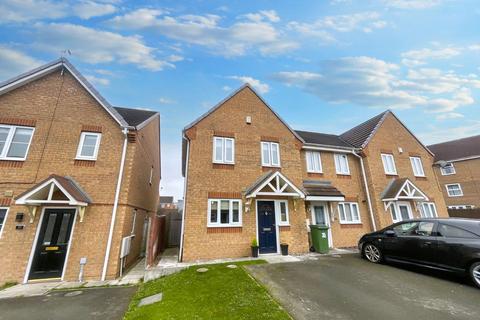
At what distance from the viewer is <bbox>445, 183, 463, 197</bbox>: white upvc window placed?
23.3 meters

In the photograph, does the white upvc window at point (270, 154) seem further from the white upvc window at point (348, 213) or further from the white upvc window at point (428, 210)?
the white upvc window at point (428, 210)

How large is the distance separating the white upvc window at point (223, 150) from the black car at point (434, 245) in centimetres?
773

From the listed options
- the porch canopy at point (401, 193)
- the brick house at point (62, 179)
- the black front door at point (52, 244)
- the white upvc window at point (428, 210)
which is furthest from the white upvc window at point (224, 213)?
the white upvc window at point (428, 210)

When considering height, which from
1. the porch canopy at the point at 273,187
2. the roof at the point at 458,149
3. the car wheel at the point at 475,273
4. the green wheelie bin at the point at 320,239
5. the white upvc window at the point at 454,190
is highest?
the roof at the point at 458,149

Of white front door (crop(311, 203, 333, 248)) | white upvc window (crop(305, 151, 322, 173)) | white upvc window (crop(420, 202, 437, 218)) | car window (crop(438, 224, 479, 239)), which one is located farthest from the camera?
white upvc window (crop(420, 202, 437, 218))

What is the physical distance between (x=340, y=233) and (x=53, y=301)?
13.6 m

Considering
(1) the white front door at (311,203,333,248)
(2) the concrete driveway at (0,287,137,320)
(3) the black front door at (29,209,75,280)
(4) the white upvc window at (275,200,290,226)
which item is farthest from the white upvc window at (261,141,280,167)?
(3) the black front door at (29,209,75,280)

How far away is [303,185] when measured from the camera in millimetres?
12586

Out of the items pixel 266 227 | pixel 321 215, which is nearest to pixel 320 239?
pixel 321 215

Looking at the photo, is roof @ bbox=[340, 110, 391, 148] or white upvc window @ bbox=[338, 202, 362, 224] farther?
roof @ bbox=[340, 110, 391, 148]

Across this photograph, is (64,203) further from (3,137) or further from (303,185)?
(303,185)

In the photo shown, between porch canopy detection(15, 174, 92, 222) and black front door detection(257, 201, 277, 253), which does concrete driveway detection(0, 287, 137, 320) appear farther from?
black front door detection(257, 201, 277, 253)

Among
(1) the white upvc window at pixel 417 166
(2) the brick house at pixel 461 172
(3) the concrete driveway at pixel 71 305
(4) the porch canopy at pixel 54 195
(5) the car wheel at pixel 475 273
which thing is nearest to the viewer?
(3) the concrete driveway at pixel 71 305

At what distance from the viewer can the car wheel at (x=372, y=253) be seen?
8539 millimetres
